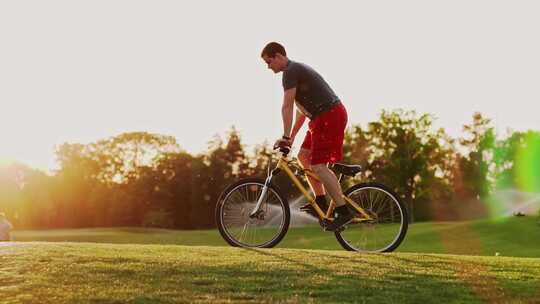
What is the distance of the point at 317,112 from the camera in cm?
788

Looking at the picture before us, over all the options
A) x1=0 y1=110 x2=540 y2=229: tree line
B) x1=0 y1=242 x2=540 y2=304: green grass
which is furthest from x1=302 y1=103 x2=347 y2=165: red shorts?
x1=0 y1=110 x2=540 y2=229: tree line

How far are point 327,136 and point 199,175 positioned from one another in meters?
54.9

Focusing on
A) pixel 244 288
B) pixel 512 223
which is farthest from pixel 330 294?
pixel 512 223

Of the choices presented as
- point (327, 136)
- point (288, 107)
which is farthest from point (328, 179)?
point (288, 107)

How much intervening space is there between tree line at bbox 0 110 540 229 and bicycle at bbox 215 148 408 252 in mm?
44305

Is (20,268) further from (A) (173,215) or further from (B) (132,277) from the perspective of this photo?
(A) (173,215)

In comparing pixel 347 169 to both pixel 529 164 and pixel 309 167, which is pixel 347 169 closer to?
pixel 309 167

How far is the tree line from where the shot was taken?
2231 inches

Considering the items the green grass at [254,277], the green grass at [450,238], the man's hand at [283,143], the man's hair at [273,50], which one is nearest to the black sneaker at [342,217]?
the green grass at [254,277]

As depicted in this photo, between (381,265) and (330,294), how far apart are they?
1432mm

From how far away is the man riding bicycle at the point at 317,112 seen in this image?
25.6 ft

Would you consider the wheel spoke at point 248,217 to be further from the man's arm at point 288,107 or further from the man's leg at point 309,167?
the man's arm at point 288,107

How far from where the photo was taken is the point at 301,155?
8.12m

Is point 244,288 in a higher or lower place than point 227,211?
lower
